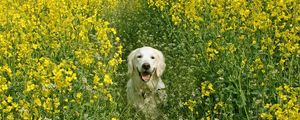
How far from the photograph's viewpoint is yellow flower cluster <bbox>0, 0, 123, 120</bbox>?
3560 millimetres

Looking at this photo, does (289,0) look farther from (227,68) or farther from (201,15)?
(201,15)

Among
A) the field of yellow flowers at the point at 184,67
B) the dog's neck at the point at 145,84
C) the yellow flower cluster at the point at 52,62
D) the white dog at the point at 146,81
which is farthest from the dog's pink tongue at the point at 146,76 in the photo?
the yellow flower cluster at the point at 52,62

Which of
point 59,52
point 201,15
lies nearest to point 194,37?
point 201,15

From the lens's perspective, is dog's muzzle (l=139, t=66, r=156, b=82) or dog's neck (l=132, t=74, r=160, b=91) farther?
dog's neck (l=132, t=74, r=160, b=91)

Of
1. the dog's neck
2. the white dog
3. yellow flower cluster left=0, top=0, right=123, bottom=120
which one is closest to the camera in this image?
yellow flower cluster left=0, top=0, right=123, bottom=120

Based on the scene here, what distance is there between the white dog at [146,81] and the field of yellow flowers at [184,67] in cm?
17

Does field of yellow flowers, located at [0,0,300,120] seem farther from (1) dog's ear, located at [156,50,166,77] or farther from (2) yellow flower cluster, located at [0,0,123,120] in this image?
(1) dog's ear, located at [156,50,166,77]

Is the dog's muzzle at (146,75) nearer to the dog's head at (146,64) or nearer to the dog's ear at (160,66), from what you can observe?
the dog's head at (146,64)

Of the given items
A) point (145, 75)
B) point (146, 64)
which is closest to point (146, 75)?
point (145, 75)

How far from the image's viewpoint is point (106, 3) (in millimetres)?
9680

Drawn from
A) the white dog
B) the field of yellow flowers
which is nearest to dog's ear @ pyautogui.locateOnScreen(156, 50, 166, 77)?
the white dog

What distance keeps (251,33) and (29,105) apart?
2464mm

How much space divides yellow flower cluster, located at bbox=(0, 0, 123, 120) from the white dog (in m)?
0.30

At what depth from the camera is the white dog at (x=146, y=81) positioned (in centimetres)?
548
